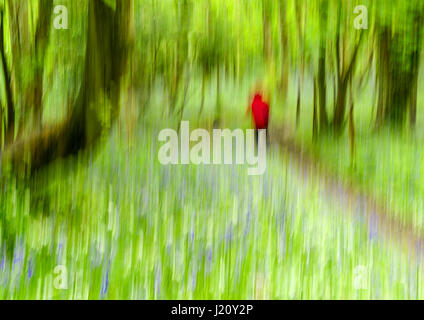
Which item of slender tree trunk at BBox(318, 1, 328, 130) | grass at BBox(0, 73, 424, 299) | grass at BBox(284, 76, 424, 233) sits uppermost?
slender tree trunk at BBox(318, 1, 328, 130)

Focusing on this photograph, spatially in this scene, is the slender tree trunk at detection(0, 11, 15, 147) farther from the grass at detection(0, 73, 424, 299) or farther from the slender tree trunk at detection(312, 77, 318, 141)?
the slender tree trunk at detection(312, 77, 318, 141)

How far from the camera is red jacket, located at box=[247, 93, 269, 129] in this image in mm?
1728

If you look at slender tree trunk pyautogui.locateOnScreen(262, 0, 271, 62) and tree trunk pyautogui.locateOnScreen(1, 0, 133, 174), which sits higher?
slender tree trunk pyautogui.locateOnScreen(262, 0, 271, 62)

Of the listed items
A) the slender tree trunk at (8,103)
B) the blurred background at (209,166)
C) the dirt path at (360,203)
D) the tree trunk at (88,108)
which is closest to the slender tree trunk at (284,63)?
the blurred background at (209,166)

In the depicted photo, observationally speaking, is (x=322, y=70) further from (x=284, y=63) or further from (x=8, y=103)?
(x=8, y=103)

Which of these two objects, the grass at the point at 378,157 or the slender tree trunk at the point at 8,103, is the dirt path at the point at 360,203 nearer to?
the grass at the point at 378,157

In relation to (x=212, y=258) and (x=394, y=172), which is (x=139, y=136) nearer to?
(x=212, y=258)

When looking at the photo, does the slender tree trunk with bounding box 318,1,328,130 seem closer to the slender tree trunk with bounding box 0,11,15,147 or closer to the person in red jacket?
the person in red jacket

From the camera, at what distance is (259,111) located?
1.73 metres

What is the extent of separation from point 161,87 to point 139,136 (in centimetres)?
16

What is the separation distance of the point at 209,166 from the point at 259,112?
0.21m

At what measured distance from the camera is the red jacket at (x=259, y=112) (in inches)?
68.0

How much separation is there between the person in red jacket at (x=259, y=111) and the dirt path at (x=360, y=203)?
0.31ft

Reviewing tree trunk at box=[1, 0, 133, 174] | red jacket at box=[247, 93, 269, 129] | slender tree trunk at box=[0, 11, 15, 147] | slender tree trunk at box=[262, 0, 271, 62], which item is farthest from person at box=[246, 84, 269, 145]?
slender tree trunk at box=[0, 11, 15, 147]
